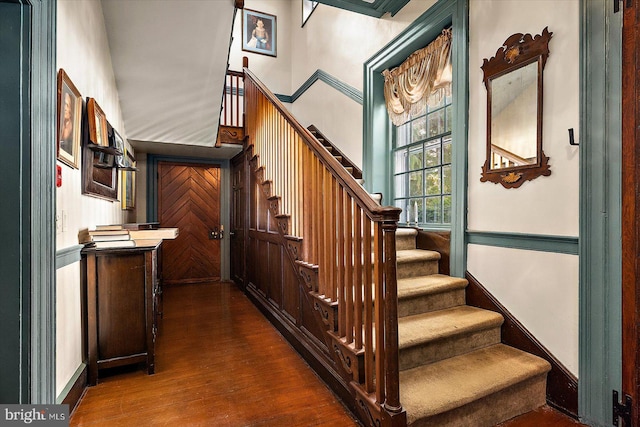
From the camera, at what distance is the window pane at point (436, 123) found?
298cm

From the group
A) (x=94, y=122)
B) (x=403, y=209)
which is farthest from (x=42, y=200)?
(x=403, y=209)

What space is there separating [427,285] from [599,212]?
1112mm

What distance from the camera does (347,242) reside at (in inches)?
69.6

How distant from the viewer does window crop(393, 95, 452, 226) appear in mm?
2918

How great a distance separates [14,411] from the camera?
1291mm

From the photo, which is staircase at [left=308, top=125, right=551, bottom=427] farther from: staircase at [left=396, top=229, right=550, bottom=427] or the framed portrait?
the framed portrait

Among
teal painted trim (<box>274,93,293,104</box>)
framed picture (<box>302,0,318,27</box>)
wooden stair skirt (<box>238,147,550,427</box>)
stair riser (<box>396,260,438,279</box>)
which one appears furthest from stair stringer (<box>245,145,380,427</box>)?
framed picture (<box>302,0,318,27</box>)

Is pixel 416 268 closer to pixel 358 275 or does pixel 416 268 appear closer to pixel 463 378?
pixel 463 378

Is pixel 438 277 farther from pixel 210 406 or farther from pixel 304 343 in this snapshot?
pixel 210 406

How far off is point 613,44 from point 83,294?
138 inches

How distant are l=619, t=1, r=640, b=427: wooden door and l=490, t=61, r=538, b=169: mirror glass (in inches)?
18.9

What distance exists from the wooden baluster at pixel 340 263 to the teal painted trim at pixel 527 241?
123 centimetres

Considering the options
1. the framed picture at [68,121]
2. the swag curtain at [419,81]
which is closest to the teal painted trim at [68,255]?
the framed picture at [68,121]

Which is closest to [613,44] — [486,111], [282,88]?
[486,111]
